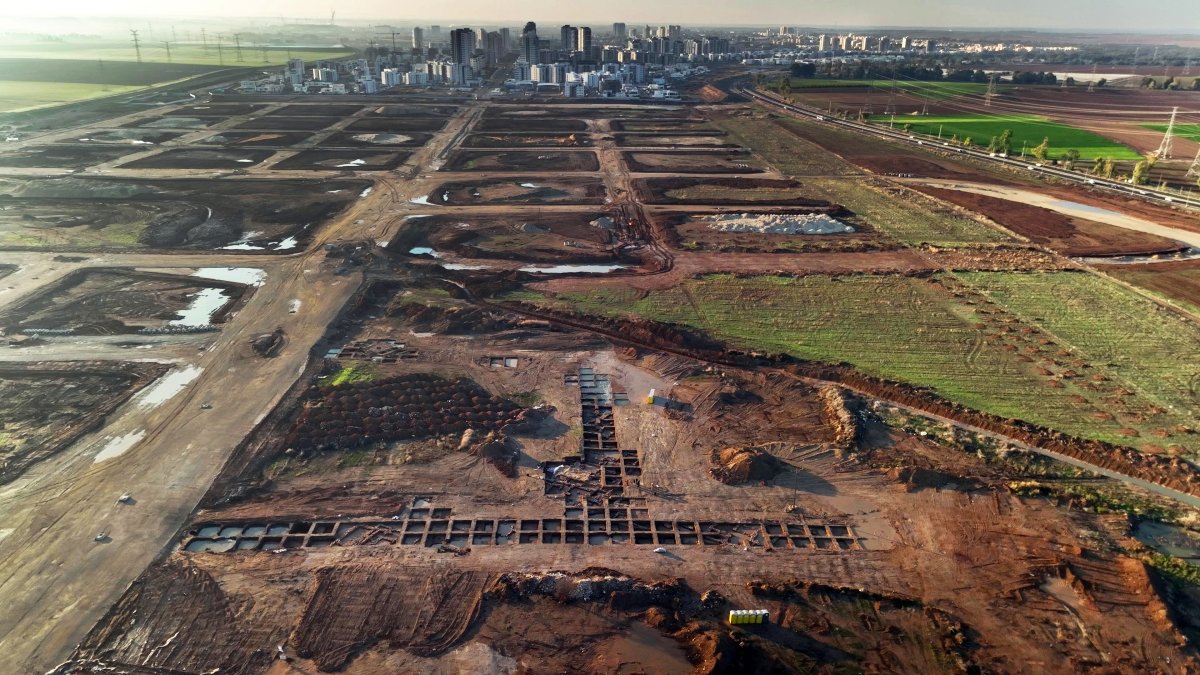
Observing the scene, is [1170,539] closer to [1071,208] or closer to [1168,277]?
[1168,277]

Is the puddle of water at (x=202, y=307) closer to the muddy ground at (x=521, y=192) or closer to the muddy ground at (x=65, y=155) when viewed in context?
the muddy ground at (x=521, y=192)

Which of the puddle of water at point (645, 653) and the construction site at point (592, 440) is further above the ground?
the construction site at point (592, 440)

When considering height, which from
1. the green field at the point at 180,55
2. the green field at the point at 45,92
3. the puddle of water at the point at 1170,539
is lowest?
the puddle of water at the point at 1170,539

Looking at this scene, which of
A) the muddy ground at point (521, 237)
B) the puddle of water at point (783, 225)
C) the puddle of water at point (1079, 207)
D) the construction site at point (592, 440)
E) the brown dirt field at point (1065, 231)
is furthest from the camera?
the puddle of water at point (1079, 207)

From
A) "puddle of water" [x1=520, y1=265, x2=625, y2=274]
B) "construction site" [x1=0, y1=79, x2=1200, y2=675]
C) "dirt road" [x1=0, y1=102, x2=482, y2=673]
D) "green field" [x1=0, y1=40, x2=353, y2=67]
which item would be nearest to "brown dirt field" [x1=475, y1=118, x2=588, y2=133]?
"construction site" [x1=0, y1=79, x2=1200, y2=675]

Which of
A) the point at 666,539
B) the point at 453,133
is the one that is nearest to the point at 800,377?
the point at 666,539

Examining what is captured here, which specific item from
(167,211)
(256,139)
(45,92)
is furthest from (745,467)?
(45,92)

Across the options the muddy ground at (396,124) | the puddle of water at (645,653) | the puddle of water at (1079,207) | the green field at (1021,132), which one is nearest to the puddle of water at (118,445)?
the puddle of water at (645,653)
